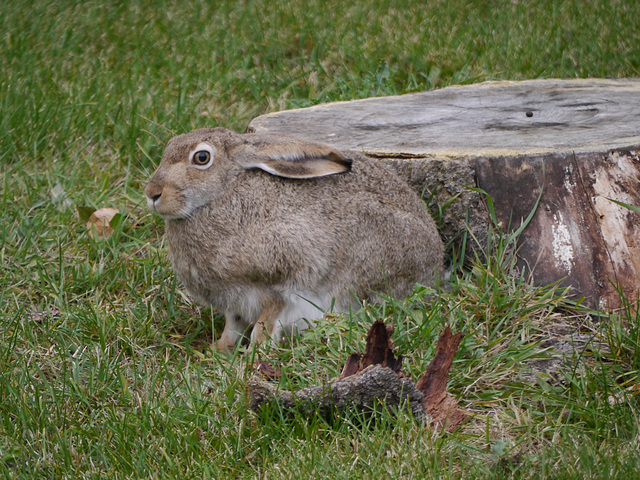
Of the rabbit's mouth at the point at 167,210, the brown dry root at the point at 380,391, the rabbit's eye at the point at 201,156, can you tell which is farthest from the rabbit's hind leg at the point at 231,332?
the brown dry root at the point at 380,391

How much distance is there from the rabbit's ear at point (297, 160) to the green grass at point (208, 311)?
0.68 m

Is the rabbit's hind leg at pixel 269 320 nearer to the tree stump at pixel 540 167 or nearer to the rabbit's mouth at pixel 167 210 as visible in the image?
the rabbit's mouth at pixel 167 210

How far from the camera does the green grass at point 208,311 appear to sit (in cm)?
272

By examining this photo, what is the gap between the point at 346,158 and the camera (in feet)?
11.9

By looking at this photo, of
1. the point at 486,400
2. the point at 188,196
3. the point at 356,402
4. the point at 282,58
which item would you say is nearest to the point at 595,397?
the point at 486,400

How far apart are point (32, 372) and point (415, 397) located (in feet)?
5.21

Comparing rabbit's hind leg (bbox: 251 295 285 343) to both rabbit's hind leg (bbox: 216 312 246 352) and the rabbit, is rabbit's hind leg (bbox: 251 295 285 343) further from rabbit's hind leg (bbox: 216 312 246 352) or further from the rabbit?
rabbit's hind leg (bbox: 216 312 246 352)

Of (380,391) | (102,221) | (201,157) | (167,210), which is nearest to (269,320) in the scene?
(167,210)

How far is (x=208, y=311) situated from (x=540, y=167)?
180cm

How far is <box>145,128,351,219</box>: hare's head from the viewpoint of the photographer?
3.57 m

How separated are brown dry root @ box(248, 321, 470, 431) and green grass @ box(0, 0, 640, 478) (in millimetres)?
68

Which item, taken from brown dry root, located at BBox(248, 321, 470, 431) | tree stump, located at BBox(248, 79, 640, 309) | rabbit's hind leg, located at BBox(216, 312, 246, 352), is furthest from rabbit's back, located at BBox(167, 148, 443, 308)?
brown dry root, located at BBox(248, 321, 470, 431)

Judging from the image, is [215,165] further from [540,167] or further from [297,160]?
[540,167]

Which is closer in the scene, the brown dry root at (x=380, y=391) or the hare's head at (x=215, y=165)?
the brown dry root at (x=380, y=391)
